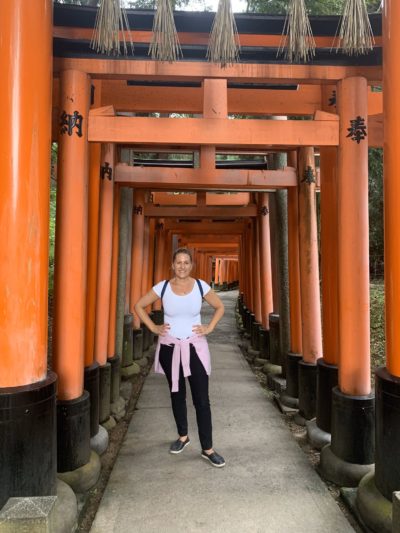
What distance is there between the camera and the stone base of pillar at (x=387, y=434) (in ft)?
7.54

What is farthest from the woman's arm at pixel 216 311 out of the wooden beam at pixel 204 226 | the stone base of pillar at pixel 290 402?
the wooden beam at pixel 204 226

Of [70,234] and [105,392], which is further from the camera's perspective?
[105,392]

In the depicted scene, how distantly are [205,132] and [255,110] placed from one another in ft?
3.93

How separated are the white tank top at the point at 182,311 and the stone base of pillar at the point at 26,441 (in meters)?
1.01

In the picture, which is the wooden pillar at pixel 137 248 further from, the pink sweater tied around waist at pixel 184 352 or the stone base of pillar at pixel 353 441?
the stone base of pillar at pixel 353 441

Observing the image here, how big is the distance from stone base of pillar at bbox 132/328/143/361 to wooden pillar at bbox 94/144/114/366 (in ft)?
10.3

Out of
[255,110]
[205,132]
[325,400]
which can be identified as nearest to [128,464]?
[325,400]

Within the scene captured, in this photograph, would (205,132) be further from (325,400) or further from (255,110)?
(325,400)

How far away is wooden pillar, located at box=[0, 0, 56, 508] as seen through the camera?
224 centimetres

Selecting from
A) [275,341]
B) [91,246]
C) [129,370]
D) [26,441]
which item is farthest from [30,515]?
[275,341]

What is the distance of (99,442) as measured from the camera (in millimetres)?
3537

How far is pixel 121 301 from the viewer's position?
535 centimetres

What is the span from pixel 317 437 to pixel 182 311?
1749 mm

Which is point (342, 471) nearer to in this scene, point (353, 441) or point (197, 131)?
point (353, 441)
